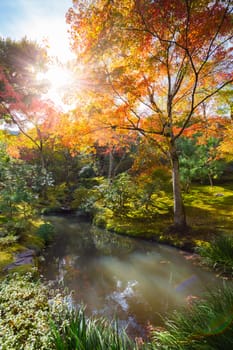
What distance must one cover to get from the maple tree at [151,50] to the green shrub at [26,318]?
5727 millimetres

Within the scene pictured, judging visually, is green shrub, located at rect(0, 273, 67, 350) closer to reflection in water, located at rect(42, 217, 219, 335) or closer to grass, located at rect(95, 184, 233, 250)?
reflection in water, located at rect(42, 217, 219, 335)

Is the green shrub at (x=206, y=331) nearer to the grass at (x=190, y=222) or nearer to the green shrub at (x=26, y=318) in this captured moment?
the green shrub at (x=26, y=318)

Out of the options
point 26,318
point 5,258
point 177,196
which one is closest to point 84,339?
point 26,318

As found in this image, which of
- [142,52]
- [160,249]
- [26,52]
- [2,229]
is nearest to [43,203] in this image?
[2,229]

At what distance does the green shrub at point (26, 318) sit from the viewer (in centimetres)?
207

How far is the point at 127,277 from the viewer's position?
205 inches

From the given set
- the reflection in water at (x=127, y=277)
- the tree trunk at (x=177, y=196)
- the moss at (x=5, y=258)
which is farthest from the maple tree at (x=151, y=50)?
the moss at (x=5, y=258)

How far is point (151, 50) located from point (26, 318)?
689 cm

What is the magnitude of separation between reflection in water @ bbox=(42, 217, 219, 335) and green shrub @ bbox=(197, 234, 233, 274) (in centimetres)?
40

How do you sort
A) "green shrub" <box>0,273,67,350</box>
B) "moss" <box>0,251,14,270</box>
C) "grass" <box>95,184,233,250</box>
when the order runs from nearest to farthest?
"green shrub" <box>0,273,67,350</box> → "moss" <box>0,251,14,270</box> → "grass" <box>95,184,233,250</box>

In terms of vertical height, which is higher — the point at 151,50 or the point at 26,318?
the point at 151,50

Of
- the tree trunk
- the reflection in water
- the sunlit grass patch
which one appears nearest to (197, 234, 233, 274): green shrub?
the reflection in water

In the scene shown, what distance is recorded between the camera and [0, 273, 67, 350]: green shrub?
2074 mm

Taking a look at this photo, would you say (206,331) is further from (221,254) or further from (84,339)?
(221,254)
